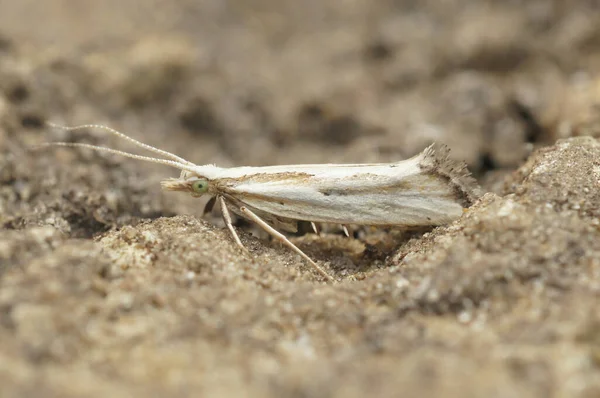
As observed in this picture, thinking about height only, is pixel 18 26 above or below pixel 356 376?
above

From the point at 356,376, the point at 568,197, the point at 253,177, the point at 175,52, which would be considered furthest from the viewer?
the point at 175,52

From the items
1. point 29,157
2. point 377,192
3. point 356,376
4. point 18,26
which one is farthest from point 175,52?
point 356,376

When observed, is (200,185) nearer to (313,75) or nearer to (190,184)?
(190,184)

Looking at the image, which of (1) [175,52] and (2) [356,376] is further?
(1) [175,52]

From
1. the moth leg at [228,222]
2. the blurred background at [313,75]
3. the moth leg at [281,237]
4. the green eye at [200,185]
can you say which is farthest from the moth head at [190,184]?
the blurred background at [313,75]

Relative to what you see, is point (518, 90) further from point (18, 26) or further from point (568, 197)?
point (18, 26)

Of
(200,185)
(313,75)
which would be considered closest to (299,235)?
(200,185)

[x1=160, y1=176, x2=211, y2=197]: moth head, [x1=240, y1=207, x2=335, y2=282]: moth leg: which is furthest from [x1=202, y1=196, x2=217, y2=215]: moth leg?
[x1=240, y1=207, x2=335, y2=282]: moth leg
